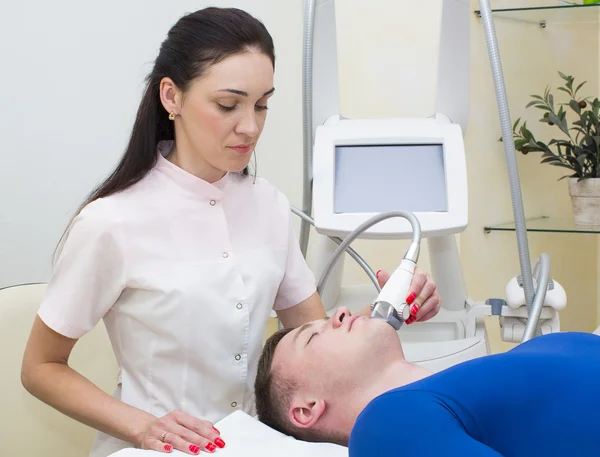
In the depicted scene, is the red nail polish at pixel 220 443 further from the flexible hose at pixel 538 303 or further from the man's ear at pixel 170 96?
the flexible hose at pixel 538 303

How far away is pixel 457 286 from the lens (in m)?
1.99

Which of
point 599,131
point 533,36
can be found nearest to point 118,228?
point 599,131

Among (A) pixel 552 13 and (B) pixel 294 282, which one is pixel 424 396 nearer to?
(B) pixel 294 282

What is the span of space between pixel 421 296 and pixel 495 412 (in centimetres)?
47

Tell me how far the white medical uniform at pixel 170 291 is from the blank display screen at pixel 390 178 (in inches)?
A: 12.5

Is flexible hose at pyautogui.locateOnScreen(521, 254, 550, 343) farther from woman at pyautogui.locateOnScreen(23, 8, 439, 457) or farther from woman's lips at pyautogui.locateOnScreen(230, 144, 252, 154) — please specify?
woman's lips at pyautogui.locateOnScreen(230, 144, 252, 154)

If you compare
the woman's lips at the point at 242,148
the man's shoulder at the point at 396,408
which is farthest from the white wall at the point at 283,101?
the man's shoulder at the point at 396,408

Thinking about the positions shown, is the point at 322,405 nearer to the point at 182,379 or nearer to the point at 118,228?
the point at 182,379

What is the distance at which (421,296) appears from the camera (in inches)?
56.8

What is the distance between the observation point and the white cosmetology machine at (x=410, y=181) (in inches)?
69.8

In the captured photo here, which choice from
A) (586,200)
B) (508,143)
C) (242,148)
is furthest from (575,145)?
(242,148)

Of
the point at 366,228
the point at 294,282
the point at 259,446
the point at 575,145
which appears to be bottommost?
the point at 259,446

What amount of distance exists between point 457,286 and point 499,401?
Answer: 3.32 ft

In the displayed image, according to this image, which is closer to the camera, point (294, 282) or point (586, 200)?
point (294, 282)
